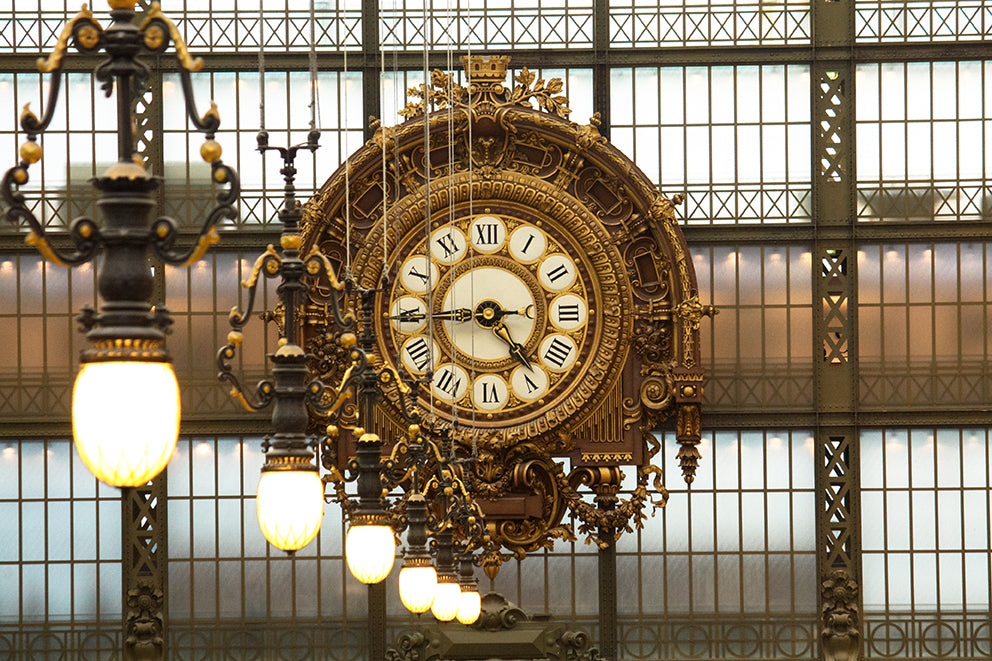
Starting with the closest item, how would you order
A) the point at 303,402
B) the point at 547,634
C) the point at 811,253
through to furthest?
the point at 303,402 → the point at 547,634 → the point at 811,253

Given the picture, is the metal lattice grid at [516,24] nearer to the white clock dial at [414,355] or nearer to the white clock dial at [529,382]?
the white clock dial at [414,355]

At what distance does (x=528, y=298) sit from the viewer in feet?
63.8

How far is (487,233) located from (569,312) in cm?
135

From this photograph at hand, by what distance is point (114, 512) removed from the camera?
20.0 meters

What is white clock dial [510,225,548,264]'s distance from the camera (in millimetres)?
19422

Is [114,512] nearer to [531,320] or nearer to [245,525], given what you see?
[245,525]

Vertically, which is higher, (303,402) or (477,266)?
(477,266)

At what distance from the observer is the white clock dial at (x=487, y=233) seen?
768 inches

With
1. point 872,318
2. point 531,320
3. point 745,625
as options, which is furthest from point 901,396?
point 531,320

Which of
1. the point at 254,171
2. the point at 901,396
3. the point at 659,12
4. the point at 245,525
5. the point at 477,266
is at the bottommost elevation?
the point at 245,525

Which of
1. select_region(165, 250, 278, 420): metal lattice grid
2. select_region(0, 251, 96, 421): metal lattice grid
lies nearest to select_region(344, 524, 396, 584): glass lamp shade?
select_region(165, 250, 278, 420): metal lattice grid

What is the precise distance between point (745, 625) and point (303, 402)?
1269 cm

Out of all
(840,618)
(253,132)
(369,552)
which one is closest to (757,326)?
(840,618)

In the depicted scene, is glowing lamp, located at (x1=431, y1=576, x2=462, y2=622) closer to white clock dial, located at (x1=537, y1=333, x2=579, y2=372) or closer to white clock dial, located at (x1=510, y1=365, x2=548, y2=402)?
white clock dial, located at (x1=510, y1=365, x2=548, y2=402)
